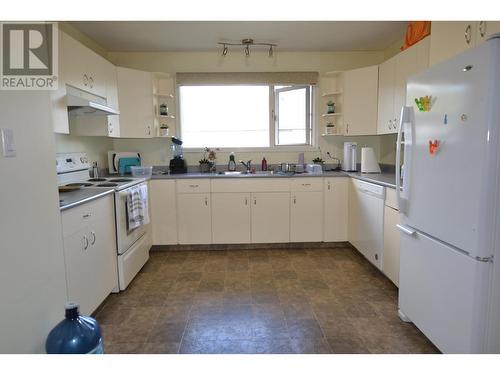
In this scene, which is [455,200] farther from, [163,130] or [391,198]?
[163,130]

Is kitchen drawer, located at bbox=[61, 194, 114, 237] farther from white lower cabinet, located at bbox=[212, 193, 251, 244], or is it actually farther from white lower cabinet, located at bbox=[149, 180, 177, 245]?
white lower cabinet, located at bbox=[212, 193, 251, 244]

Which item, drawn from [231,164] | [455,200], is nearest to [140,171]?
[231,164]

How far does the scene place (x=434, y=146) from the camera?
5.84 ft

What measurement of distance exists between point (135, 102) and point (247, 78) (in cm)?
141

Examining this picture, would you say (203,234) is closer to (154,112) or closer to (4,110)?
(154,112)

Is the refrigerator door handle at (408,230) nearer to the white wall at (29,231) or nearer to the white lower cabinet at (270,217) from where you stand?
the white lower cabinet at (270,217)

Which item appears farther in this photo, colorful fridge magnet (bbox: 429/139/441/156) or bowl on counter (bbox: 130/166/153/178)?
bowl on counter (bbox: 130/166/153/178)

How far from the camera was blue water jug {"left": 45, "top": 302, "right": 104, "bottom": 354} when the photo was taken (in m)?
1.42

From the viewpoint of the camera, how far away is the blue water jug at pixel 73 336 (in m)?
1.42

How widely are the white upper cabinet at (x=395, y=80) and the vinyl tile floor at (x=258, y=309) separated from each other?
1.55 metres

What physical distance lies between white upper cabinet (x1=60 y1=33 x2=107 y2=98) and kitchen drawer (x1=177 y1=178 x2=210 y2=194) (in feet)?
4.02

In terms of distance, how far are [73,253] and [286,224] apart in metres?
2.39

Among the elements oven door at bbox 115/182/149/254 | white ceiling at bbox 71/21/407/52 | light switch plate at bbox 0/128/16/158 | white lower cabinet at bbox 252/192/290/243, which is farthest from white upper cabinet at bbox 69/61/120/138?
light switch plate at bbox 0/128/16/158
